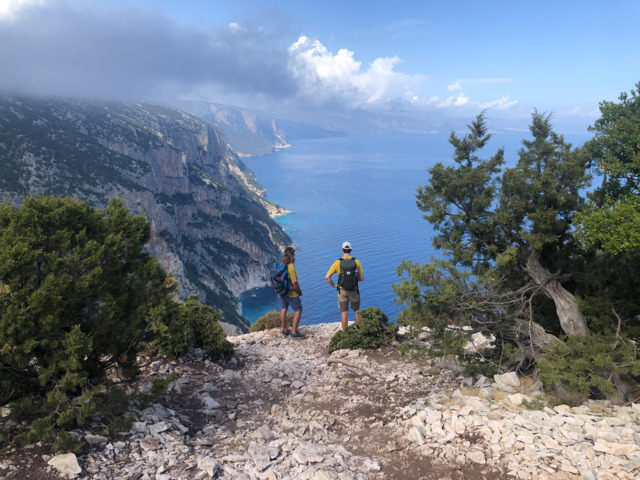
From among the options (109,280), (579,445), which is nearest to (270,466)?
(109,280)

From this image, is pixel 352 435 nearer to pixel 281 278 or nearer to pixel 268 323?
pixel 281 278

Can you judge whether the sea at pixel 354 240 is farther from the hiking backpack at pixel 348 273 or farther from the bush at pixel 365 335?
the hiking backpack at pixel 348 273

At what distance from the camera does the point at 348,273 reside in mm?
12758

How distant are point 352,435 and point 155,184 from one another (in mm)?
122287

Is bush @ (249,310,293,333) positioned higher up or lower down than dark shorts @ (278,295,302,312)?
lower down

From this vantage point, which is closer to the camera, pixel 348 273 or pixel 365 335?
pixel 348 273

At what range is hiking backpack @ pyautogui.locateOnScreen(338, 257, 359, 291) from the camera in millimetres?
12742

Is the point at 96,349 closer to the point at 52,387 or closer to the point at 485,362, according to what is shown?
the point at 52,387

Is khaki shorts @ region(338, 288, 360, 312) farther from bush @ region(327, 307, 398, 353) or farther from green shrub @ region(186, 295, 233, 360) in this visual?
green shrub @ region(186, 295, 233, 360)

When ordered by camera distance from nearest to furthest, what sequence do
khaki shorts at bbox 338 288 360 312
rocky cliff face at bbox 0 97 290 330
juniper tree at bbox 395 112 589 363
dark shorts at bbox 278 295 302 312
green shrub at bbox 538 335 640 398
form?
green shrub at bbox 538 335 640 398 → juniper tree at bbox 395 112 589 363 → khaki shorts at bbox 338 288 360 312 → dark shorts at bbox 278 295 302 312 → rocky cliff face at bbox 0 97 290 330

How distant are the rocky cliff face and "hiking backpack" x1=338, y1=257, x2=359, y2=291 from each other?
48.9 metres

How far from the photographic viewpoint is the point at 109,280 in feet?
23.2

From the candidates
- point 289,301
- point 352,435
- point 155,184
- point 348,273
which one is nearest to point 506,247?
point 348,273

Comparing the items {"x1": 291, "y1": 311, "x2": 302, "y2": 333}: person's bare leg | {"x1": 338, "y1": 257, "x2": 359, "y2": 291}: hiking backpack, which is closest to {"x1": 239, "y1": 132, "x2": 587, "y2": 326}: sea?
{"x1": 291, "y1": 311, "x2": 302, "y2": 333}: person's bare leg
